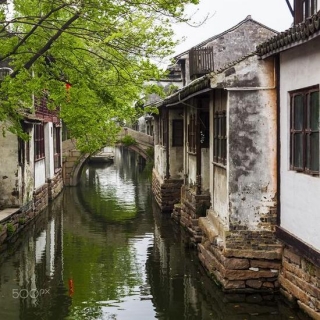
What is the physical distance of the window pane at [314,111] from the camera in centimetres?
980

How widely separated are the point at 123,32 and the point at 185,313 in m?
5.96

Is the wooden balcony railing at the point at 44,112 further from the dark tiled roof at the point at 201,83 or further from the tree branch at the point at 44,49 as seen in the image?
the tree branch at the point at 44,49

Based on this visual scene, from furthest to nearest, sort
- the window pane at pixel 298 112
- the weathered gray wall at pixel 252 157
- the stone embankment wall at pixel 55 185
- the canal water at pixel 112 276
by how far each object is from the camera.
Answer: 1. the stone embankment wall at pixel 55 185
2. the weathered gray wall at pixel 252 157
3. the canal water at pixel 112 276
4. the window pane at pixel 298 112

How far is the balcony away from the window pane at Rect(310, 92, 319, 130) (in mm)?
12405

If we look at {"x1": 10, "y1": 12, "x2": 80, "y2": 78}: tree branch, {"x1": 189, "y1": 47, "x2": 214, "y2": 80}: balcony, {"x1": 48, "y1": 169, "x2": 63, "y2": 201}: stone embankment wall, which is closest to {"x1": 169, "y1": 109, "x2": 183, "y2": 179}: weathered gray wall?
{"x1": 189, "y1": 47, "x2": 214, "y2": 80}: balcony

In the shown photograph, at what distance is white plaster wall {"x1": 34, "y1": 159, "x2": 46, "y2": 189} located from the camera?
25.3 metres

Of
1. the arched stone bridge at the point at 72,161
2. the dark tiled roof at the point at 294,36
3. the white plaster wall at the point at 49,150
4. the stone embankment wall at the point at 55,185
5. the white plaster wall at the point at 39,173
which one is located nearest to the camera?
the dark tiled roof at the point at 294,36

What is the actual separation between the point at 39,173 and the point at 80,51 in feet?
44.2

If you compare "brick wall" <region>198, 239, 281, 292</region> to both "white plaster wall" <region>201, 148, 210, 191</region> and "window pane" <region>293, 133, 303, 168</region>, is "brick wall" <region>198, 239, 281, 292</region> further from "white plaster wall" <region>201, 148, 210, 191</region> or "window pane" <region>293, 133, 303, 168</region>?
"white plaster wall" <region>201, 148, 210, 191</region>

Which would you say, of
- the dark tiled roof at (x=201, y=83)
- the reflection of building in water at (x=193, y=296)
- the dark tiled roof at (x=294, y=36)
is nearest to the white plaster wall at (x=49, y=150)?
the dark tiled roof at (x=201, y=83)

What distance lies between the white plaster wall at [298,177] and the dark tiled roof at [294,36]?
348mm

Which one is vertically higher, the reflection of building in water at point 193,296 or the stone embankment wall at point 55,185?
the stone embankment wall at point 55,185

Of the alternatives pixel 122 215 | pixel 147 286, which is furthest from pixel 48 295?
pixel 122 215

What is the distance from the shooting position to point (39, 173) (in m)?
26.6
